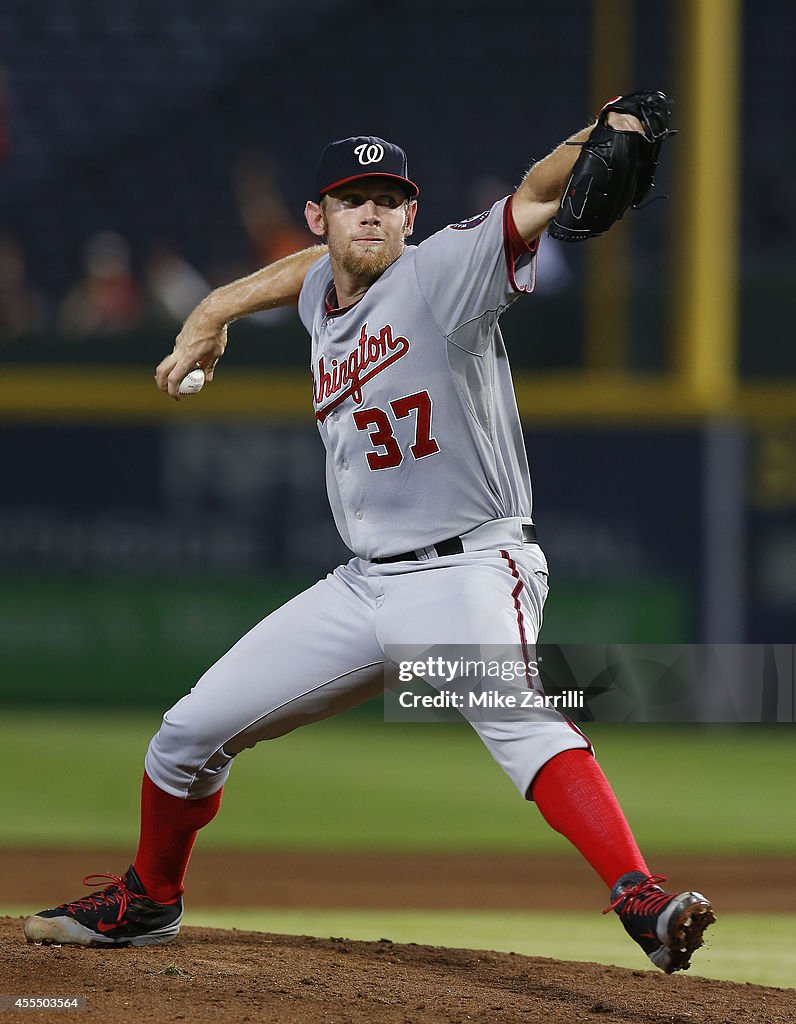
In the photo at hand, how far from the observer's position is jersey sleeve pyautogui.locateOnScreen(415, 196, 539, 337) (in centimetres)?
304

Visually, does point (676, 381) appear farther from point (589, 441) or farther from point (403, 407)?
point (403, 407)

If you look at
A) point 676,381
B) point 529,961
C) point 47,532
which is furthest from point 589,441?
point 529,961

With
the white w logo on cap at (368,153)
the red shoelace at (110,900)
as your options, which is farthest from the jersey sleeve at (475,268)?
the red shoelace at (110,900)

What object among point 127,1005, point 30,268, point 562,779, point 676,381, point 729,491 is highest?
point 30,268

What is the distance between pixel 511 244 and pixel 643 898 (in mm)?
1214

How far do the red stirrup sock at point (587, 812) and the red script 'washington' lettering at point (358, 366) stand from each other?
0.86m

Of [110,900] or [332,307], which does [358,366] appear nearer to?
[332,307]

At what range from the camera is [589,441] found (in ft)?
31.3

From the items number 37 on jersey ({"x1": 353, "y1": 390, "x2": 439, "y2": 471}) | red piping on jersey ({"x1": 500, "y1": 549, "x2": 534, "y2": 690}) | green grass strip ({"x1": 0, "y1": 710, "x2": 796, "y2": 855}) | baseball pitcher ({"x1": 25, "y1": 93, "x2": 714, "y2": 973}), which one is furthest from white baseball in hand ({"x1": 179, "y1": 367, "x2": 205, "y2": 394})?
green grass strip ({"x1": 0, "y1": 710, "x2": 796, "y2": 855})

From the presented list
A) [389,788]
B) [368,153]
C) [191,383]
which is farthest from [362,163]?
[389,788]

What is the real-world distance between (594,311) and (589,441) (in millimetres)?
810

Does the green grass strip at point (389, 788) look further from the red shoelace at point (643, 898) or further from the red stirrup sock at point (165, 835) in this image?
the red shoelace at point (643, 898)

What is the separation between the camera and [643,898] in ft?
9.18

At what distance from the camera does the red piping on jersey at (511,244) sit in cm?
302
